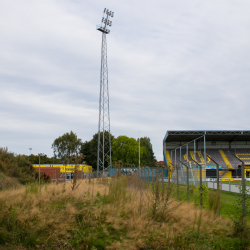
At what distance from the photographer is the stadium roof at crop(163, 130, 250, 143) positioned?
153ft

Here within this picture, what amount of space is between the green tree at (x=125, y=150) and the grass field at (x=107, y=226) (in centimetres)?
6286

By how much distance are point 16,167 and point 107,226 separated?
39.2 feet

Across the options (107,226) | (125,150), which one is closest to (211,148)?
(125,150)

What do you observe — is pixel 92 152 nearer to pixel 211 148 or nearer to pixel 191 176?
pixel 211 148

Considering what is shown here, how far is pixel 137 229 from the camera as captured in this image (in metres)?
7.43

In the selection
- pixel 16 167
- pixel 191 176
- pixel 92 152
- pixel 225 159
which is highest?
pixel 92 152

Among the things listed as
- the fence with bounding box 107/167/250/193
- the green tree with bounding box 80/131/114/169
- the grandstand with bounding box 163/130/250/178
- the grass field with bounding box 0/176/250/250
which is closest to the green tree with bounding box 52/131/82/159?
the green tree with bounding box 80/131/114/169

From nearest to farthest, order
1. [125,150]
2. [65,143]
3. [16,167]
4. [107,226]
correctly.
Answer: [107,226] < [16,167] < [125,150] < [65,143]

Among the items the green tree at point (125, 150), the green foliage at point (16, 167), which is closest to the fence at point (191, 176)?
the green foliage at point (16, 167)

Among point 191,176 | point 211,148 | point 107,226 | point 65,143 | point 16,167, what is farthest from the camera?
point 65,143

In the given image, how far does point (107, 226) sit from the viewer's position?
7.78 metres

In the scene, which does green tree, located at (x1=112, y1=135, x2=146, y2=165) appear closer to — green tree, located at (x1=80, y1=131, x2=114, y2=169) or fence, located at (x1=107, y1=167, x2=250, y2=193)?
green tree, located at (x1=80, y1=131, x2=114, y2=169)

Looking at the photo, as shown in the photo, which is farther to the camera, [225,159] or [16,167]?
[225,159]

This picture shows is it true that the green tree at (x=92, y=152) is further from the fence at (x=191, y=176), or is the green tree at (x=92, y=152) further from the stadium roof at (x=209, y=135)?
the fence at (x=191, y=176)
